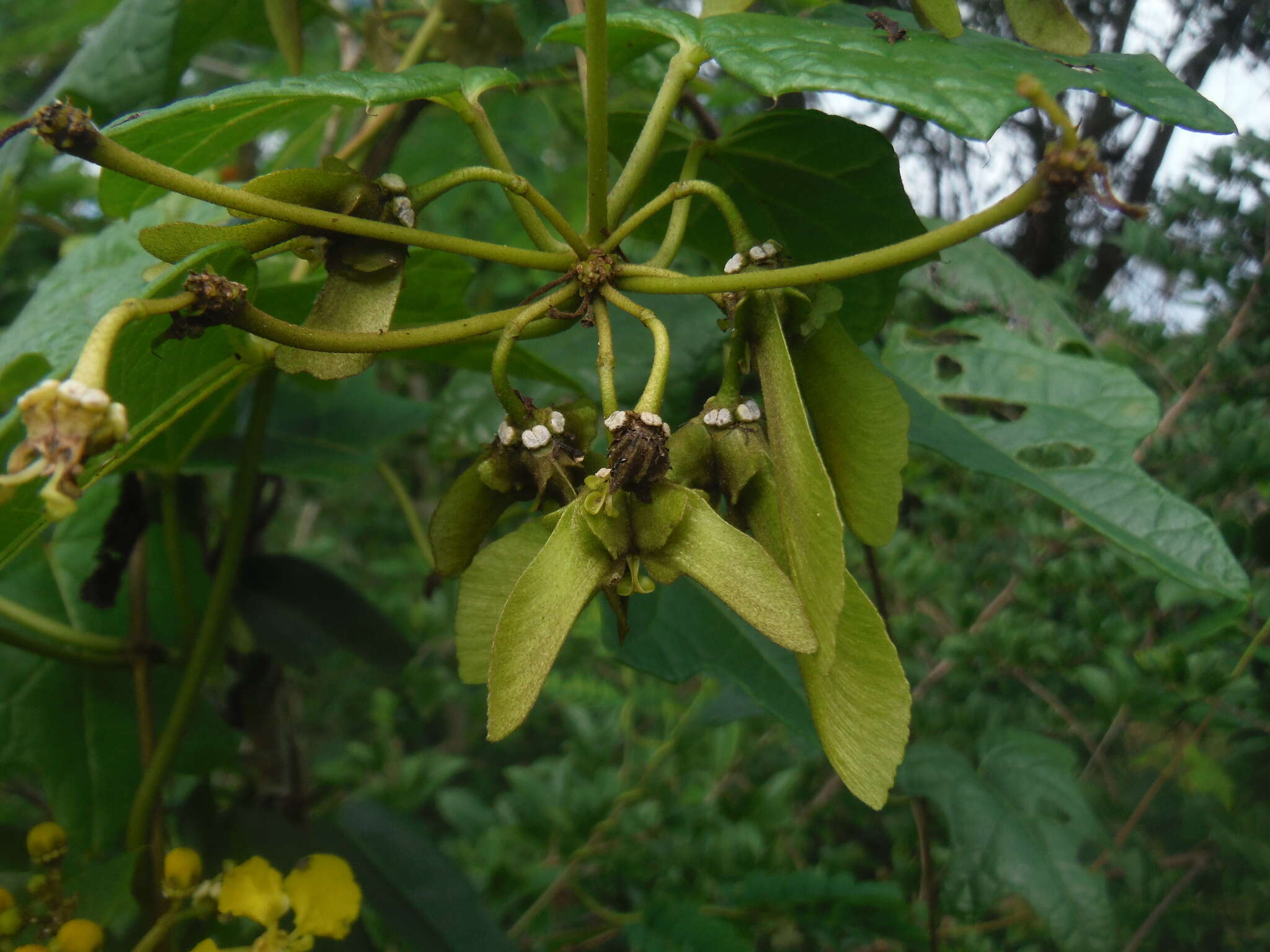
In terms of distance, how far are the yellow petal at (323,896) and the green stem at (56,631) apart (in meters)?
0.26

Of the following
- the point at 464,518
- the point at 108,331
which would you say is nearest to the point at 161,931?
the point at 464,518

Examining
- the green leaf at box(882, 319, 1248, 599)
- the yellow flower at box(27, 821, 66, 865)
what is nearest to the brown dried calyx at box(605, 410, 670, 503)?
the green leaf at box(882, 319, 1248, 599)

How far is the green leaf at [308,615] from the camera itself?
1006 millimetres

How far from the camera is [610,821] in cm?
120

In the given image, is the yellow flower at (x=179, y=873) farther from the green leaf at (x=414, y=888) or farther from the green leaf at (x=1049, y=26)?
the green leaf at (x=1049, y=26)

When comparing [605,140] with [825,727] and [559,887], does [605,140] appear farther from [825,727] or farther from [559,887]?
[559,887]

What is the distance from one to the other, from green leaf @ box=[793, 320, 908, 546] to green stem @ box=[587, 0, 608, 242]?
13cm

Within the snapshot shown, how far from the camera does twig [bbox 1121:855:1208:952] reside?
1043 millimetres

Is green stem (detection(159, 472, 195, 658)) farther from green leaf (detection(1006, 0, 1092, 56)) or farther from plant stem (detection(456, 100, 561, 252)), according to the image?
green leaf (detection(1006, 0, 1092, 56))

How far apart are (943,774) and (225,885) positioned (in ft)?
2.05

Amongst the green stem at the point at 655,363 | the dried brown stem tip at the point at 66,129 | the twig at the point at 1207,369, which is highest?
the dried brown stem tip at the point at 66,129

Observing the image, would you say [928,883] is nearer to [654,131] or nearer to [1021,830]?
[1021,830]

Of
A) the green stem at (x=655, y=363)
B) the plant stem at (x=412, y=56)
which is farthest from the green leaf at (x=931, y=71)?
the plant stem at (x=412, y=56)

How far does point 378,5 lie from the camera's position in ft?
3.54
